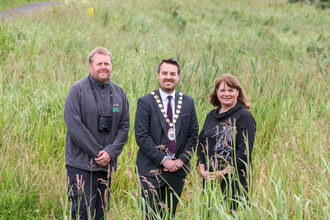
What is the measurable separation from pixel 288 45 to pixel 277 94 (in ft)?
25.8

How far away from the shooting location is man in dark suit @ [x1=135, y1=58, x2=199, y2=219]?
250 cm

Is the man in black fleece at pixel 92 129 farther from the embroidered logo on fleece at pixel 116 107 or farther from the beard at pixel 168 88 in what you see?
the beard at pixel 168 88

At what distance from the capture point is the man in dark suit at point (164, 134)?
2.50m

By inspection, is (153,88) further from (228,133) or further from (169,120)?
(228,133)

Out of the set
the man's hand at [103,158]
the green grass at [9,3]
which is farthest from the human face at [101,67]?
the green grass at [9,3]

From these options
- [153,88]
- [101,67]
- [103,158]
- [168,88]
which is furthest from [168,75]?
[153,88]

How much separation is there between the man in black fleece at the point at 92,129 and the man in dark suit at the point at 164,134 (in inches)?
10.7

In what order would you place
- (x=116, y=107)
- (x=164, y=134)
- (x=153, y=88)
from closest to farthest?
(x=164, y=134) → (x=116, y=107) → (x=153, y=88)

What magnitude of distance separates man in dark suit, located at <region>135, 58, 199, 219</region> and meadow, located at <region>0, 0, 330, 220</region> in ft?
0.65

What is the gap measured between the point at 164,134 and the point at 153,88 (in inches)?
81.4

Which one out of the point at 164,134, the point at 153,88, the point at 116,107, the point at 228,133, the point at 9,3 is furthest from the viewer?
the point at 9,3

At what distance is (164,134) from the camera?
258 cm

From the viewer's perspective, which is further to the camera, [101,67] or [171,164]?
[101,67]

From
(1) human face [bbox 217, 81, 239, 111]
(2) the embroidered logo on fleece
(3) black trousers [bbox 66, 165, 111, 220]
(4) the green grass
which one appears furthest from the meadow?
(4) the green grass
